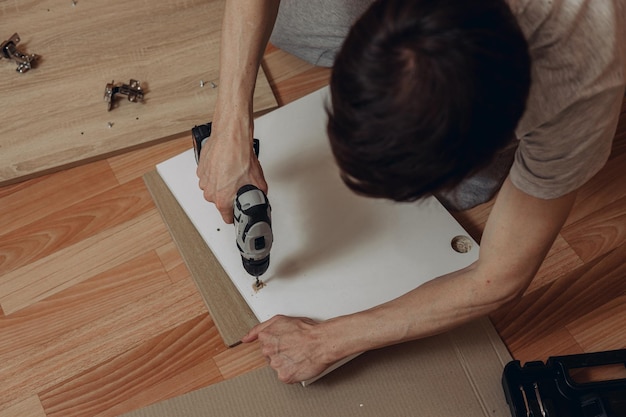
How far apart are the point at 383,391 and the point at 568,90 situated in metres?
0.64

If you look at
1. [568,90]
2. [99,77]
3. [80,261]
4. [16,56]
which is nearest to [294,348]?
[80,261]

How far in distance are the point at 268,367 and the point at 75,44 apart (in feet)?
2.79

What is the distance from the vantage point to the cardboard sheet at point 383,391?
1229 millimetres

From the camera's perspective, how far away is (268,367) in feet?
4.16

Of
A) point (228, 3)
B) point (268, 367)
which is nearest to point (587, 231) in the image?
point (268, 367)

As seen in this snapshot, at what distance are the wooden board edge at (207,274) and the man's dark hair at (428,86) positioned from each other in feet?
2.07

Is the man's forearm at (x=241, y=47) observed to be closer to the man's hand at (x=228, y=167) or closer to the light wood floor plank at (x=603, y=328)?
the man's hand at (x=228, y=167)

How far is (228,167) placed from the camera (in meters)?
1.17

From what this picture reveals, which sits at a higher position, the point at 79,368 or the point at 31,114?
the point at 31,114

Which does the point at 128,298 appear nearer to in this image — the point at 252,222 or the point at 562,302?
the point at 252,222

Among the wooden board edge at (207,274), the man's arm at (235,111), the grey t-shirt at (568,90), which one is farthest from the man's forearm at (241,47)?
the grey t-shirt at (568,90)

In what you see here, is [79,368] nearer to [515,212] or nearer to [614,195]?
[515,212]

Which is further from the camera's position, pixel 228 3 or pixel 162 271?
pixel 162 271

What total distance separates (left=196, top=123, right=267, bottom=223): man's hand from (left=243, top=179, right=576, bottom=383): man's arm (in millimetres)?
225
